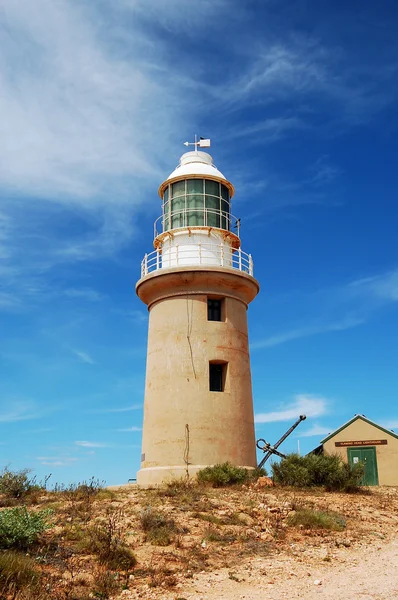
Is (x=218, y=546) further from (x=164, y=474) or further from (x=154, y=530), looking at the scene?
(x=164, y=474)

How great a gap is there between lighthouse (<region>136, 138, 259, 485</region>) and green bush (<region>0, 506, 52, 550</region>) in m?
8.63

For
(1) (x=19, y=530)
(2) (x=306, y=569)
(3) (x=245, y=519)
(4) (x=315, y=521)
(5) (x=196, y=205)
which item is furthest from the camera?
(5) (x=196, y=205)

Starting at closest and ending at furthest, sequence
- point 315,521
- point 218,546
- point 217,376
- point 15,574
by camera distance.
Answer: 1. point 15,574
2. point 218,546
3. point 315,521
4. point 217,376

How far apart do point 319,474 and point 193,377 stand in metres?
5.20

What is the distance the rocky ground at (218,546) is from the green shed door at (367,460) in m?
9.28

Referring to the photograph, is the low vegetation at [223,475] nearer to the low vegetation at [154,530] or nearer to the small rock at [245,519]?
the low vegetation at [154,530]

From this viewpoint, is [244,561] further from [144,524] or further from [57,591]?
[57,591]

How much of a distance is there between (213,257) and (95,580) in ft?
46.5

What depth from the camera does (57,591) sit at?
9188 millimetres

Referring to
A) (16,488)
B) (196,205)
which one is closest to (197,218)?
(196,205)

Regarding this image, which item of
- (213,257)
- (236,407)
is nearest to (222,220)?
(213,257)

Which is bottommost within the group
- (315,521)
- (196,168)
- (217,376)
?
(315,521)

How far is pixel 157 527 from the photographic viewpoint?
41.4 ft

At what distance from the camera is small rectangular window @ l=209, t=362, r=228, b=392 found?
21.6m
